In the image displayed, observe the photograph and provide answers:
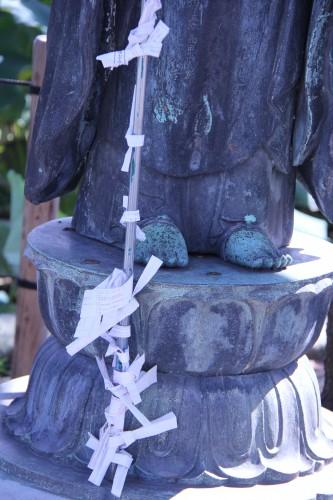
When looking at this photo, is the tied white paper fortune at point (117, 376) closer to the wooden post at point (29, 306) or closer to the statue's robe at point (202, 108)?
the statue's robe at point (202, 108)

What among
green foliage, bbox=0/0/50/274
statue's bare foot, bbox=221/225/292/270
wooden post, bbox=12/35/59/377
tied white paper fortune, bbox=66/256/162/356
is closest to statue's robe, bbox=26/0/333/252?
statue's bare foot, bbox=221/225/292/270

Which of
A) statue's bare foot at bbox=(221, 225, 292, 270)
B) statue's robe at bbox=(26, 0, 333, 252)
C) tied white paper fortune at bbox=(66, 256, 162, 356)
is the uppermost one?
statue's robe at bbox=(26, 0, 333, 252)

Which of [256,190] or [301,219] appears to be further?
[301,219]

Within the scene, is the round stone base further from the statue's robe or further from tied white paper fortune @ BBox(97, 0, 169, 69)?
tied white paper fortune @ BBox(97, 0, 169, 69)

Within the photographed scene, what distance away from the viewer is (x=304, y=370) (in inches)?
105

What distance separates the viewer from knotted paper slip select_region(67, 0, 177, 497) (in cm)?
221

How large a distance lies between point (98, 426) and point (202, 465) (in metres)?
0.28

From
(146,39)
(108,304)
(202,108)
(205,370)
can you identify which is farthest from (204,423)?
(146,39)

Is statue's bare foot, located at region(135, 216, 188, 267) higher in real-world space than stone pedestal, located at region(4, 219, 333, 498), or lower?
higher

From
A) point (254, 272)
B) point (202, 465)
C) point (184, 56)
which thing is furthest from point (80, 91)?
point (202, 465)

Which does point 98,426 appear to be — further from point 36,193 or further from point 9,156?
point 9,156

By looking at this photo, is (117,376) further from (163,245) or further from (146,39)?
(146,39)

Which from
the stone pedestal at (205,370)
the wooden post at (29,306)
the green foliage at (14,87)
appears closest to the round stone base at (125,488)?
the stone pedestal at (205,370)

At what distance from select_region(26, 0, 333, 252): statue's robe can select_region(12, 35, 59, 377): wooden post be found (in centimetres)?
126
